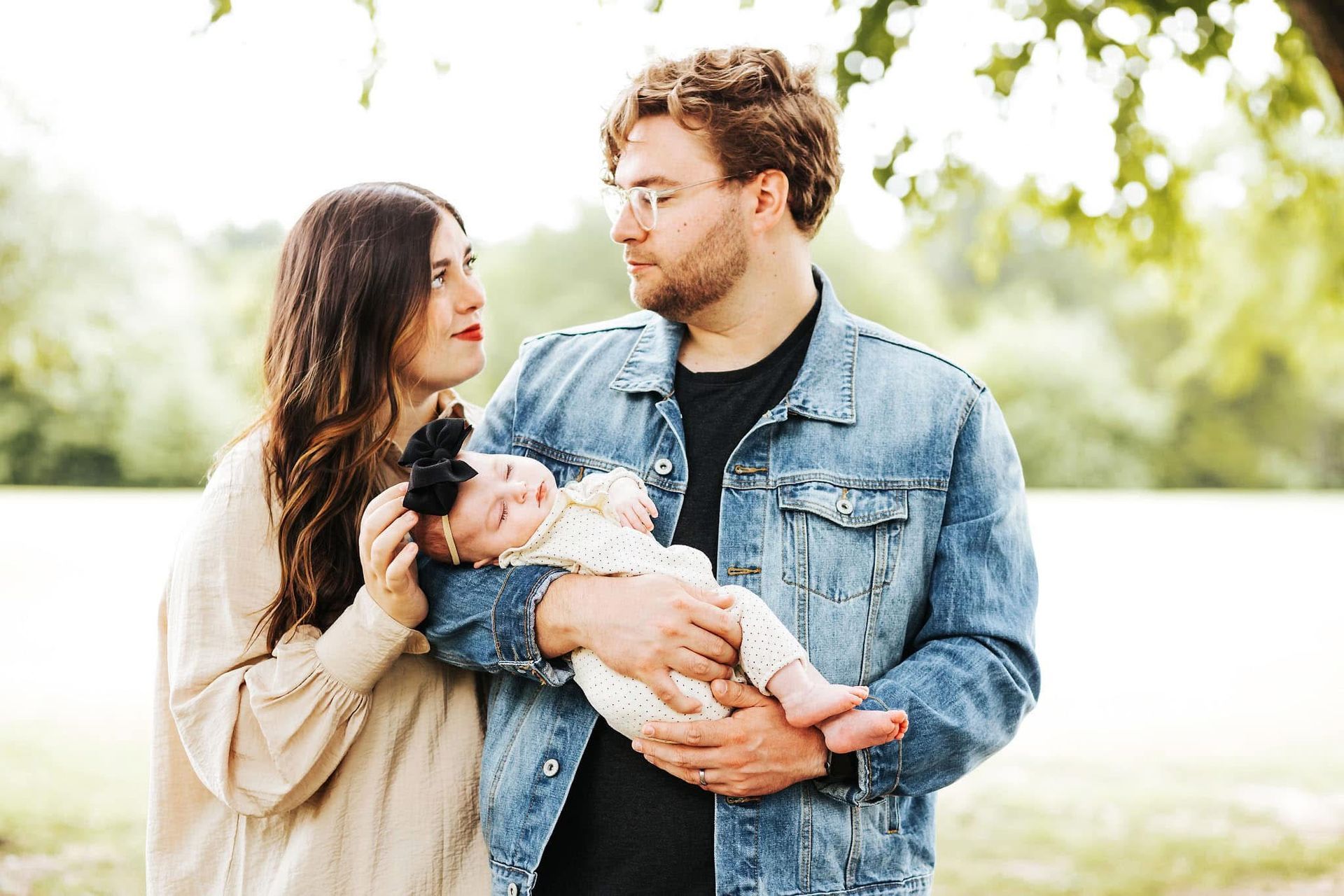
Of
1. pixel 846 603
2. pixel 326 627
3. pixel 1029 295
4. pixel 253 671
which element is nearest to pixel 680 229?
pixel 846 603

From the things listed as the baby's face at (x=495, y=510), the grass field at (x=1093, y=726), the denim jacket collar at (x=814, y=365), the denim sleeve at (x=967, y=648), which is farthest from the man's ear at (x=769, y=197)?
the grass field at (x=1093, y=726)

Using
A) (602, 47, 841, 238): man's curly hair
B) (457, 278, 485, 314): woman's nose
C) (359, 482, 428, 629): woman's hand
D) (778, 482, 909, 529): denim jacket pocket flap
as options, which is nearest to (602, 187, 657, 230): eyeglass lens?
(602, 47, 841, 238): man's curly hair

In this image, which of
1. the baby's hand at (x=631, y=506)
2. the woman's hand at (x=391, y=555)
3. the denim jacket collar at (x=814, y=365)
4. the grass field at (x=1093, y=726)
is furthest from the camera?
the grass field at (x=1093, y=726)

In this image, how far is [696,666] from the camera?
2082 mm

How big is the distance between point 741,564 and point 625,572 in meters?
0.24

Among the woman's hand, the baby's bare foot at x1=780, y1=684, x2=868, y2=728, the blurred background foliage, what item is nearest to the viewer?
the baby's bare foot at x1=780, y1=684, x2=868, y2=728

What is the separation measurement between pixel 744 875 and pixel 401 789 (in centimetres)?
70

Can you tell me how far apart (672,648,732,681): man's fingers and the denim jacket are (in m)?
0.20

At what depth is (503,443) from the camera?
2553 millimetres

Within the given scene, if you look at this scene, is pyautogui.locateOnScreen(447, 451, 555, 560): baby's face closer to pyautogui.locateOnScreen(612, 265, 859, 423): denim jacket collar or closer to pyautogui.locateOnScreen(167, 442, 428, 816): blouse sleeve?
pyautogui.locateOnScreen(167, 442, 428, 816): blouse sleeve

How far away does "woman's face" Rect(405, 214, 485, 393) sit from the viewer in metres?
2.48

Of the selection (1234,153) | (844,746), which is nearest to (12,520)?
(844,746)

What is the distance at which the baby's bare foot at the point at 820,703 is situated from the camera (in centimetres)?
204

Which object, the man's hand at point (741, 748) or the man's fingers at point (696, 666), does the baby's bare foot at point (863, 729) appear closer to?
the man's hand at point (741, 748)
